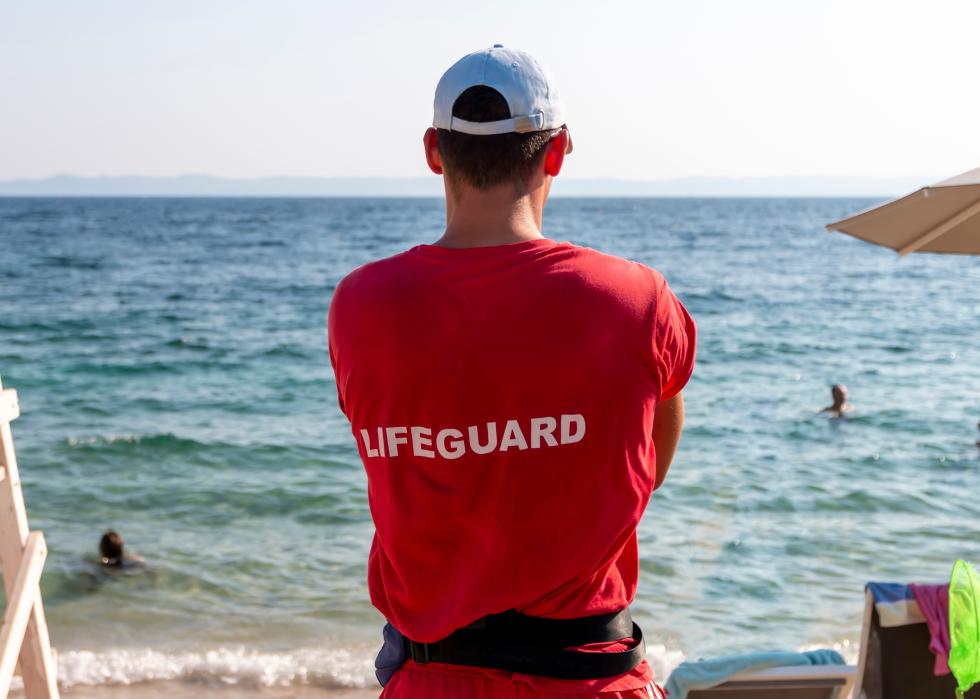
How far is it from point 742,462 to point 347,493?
4.36 m

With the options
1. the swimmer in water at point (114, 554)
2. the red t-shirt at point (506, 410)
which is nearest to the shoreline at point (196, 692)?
the swimmer in water at point (114, 554)

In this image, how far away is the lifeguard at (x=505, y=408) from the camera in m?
1.33

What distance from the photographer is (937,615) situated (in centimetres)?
325

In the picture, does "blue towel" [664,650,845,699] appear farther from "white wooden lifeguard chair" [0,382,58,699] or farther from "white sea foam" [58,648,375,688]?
"white sea foam" [58,648,375,688]

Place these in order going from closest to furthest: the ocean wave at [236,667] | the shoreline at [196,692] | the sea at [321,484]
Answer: the shoreline at [196,692]
the ocean wave at [236,667]
the sea at [321,484]

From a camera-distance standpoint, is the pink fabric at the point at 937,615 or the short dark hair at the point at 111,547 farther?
the short dark hair at the point at 111,547

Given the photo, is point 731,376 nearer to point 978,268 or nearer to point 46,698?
point 46,698

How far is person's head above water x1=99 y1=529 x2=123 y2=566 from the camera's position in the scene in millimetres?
7574

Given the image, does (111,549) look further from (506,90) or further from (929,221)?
(506,90)

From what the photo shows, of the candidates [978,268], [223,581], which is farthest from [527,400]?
[978,268]

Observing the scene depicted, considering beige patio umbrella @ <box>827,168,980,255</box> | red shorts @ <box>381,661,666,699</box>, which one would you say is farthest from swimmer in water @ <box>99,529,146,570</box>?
red shorts @ <box>381,661,666,699</box>

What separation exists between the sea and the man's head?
185 inches

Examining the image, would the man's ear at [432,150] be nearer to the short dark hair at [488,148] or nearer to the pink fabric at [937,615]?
the short dark hair at [488,148]

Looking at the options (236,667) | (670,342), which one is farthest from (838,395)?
(670,342)
